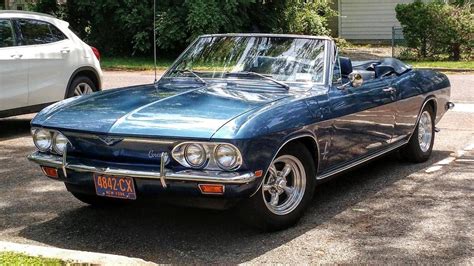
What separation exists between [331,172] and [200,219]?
1.15 m

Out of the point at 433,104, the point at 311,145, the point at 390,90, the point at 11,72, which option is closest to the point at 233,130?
the point at 311,145

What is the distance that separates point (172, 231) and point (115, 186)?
0.73m

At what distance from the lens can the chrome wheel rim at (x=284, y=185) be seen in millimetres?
5098

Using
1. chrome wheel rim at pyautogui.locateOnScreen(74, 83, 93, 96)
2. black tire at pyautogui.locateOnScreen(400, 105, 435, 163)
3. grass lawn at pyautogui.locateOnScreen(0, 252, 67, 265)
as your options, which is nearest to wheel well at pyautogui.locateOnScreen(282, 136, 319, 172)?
grass lawn at pyautogui.locateOnScreen(0, 252, 67, 265)

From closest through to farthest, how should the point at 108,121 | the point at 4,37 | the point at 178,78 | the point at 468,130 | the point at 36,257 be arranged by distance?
the point at 36,257, the point at 108,121, the point at 178,78, the point at 4,37, the point at 468,130

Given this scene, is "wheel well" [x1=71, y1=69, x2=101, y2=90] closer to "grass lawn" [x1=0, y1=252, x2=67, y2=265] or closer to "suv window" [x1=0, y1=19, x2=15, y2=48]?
"suv window" [x1=0, y1=19, x2=15, y2=48]

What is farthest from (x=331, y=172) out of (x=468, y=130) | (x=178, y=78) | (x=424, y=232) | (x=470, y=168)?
(x=468, y=130)

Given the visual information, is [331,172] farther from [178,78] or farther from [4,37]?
[4,37]

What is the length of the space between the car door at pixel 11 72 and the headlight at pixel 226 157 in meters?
5.21

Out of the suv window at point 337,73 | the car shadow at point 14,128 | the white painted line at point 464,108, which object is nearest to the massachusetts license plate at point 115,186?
the suv window at point 337,73

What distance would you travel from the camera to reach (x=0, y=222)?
557 centimetres

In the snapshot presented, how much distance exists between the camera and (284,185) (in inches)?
205

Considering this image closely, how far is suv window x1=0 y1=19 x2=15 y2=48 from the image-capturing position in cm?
903

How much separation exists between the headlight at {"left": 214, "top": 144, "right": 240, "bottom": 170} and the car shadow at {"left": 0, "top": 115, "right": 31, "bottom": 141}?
5627mm
